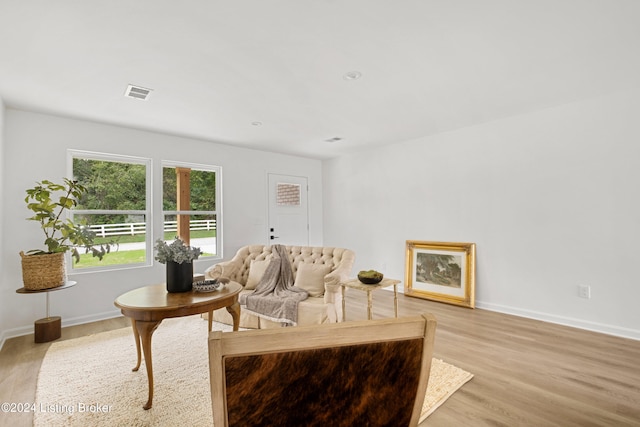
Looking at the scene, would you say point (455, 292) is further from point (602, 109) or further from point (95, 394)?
point (95, 394)

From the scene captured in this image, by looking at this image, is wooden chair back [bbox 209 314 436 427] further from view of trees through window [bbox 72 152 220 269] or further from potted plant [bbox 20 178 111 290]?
view of trees through window [bbox 72 152 220 269]

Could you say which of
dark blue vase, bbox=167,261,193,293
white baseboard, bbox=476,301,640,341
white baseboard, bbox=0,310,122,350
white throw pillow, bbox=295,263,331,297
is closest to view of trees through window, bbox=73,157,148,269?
white baseboard, bbox=0,310,122,350

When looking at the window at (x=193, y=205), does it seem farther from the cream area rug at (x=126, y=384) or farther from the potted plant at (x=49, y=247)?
the cream area rug at (x=126, y=384)

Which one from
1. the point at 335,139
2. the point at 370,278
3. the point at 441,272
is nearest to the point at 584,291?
the point at 441,272

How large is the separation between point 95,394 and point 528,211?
4.66m

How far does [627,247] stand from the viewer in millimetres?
3166

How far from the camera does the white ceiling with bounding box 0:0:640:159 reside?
1.88 meters

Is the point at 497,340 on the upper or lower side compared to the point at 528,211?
lower

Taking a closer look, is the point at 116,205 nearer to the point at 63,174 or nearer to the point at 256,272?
the point at 63,174

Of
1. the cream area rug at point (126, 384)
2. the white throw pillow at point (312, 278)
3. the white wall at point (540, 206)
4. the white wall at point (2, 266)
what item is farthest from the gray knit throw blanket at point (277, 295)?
the white wall at point (2, 266)

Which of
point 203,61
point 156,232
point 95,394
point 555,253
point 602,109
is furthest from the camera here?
point 156,232

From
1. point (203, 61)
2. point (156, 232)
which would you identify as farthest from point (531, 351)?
point (156, 232)

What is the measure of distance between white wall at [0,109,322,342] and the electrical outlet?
4577mm

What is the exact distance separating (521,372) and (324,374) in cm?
240
